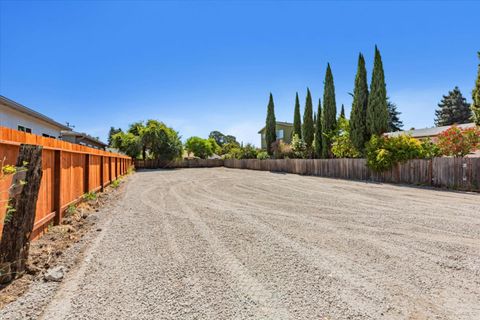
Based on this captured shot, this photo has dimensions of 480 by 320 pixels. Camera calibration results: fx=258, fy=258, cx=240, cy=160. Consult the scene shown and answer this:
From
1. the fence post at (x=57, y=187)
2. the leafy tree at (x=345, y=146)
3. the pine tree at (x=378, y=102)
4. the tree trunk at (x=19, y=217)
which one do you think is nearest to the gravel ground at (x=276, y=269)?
the tree trunk at (x=19, y=217)

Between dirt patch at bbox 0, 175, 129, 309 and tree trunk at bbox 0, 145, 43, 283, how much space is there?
0.50ft

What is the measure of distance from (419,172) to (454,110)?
39.9 m

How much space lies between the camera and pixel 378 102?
17.8 m

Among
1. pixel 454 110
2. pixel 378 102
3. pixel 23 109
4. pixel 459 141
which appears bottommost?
pixel 459 141

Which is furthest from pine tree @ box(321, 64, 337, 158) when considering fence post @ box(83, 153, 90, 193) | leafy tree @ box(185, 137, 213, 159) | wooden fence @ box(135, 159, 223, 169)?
leafy tree @ box(185, 137, 213, 159)

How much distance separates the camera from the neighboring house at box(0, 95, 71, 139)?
9.51 meters

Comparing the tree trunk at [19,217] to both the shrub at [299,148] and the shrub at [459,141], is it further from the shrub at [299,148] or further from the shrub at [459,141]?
the shrub at [299,148]

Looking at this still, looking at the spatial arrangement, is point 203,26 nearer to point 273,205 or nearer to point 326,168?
point 273,205

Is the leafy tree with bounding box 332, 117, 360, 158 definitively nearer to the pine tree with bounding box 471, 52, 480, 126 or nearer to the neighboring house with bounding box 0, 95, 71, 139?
the pine tree with bounding box 471, 52, 480, 126

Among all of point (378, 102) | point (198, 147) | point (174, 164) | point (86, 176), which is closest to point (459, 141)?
point (378, 102)

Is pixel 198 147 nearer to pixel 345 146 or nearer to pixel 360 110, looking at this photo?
pixel 345 146

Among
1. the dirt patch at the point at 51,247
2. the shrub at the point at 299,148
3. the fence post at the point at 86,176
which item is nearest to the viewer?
the dirt patch at the point at 51,247

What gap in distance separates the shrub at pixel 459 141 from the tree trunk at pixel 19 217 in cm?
1586

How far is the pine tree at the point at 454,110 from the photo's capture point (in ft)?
137
